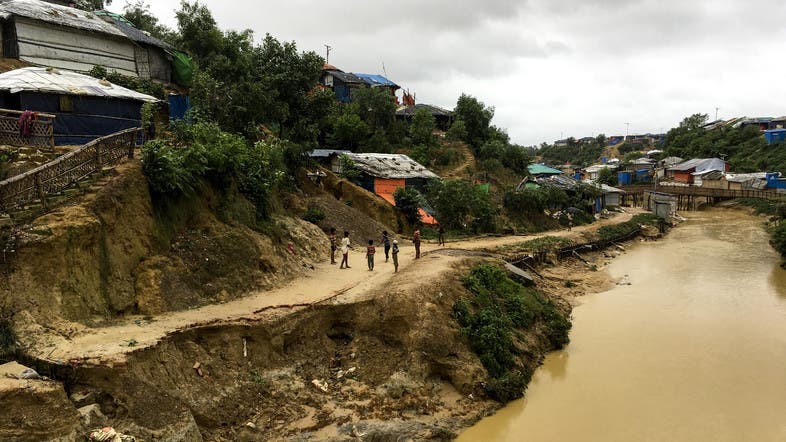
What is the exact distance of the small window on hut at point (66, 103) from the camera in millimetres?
15441

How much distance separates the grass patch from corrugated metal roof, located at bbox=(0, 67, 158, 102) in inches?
550

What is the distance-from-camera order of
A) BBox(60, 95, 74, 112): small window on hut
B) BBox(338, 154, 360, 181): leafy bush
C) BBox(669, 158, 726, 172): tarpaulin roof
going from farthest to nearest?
1. BBox(669, 158, 726, 172): tarpaulin roof
2. BBox(338, 154, 360, 181): leafy bush
3. BBox(60, 95, 74, 112): small window on hut

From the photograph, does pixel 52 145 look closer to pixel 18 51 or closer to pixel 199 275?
pixel 199 275

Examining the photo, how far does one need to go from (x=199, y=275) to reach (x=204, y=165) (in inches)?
149

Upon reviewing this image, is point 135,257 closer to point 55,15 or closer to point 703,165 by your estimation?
point 55,15

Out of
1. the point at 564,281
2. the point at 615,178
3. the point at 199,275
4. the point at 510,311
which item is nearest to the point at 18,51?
the point at 199,275

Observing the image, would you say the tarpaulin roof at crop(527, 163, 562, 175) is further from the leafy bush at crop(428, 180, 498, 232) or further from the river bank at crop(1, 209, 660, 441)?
the river bank at crop(1, 209, 660, 441)

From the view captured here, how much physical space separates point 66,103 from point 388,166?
70.2 feet

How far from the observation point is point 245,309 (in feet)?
42.4

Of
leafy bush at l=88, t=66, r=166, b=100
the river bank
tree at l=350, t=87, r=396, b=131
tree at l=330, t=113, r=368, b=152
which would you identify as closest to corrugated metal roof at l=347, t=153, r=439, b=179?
tree at l=330, t=113, r=368, b=152

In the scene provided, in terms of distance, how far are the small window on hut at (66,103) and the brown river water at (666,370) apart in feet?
51.8

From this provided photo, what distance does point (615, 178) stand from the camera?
7369 centimetres

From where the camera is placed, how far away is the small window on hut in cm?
1544

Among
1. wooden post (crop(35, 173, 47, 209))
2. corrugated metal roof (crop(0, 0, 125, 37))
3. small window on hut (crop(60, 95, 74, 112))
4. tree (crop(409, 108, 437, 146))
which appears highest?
corrugated metal roof (crop(0, 0, 125, 37))
